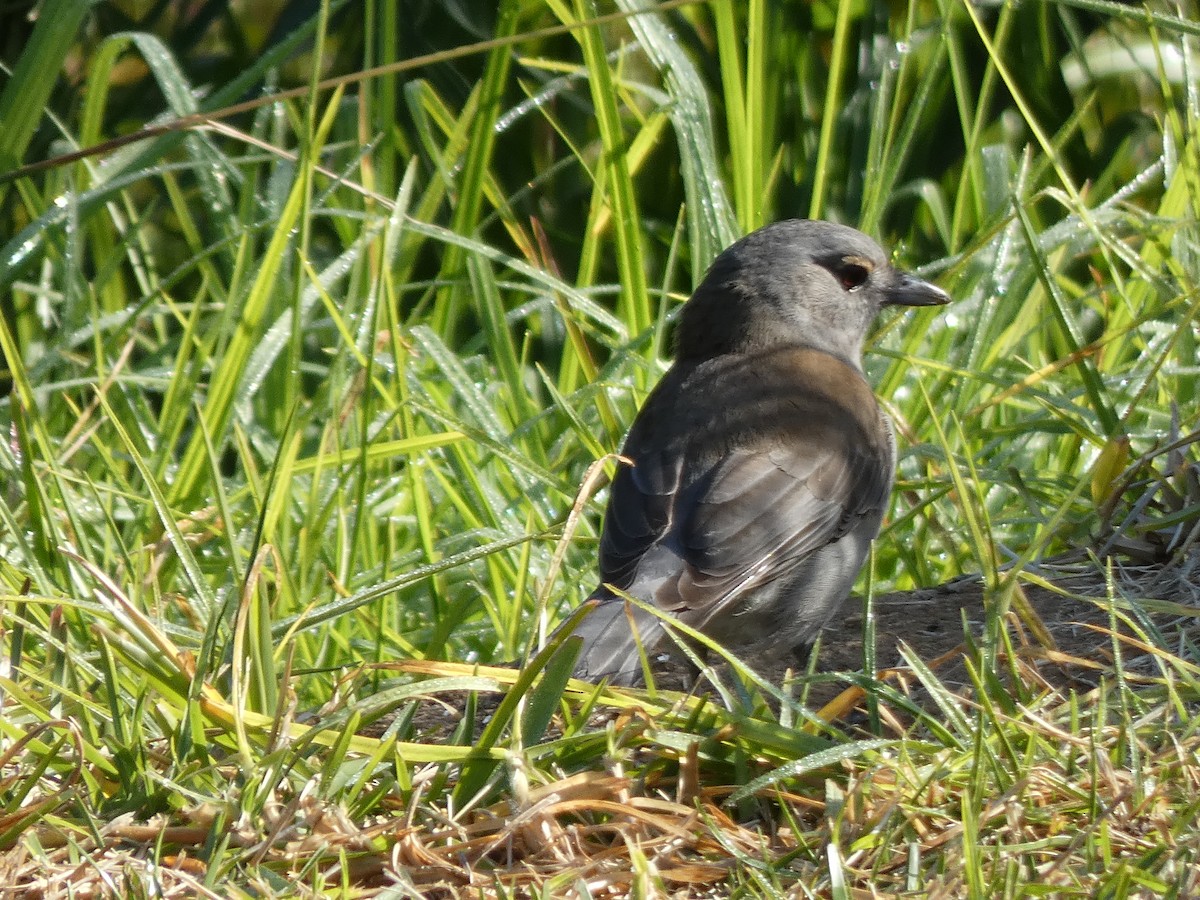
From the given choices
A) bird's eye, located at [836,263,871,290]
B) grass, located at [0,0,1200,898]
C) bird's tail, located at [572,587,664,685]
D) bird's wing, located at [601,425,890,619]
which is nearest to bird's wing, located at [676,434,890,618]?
bird's wing, located at [601,425,890,619]

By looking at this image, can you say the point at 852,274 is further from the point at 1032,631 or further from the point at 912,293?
the point at 1032,631

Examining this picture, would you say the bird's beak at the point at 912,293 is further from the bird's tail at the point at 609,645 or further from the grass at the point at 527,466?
the bird's tail at the point at 609,645

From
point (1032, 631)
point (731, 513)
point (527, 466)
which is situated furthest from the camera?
point (731, 513)

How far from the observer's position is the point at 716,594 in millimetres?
3758

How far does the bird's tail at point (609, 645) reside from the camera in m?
3.18

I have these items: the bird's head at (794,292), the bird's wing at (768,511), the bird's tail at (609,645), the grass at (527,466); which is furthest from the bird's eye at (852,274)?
the bird's tail at (609,645)

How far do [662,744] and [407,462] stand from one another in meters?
2.00

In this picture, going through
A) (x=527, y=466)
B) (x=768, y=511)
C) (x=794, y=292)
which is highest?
(x=527, y=466)

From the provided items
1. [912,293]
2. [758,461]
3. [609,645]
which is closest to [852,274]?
[912,293]

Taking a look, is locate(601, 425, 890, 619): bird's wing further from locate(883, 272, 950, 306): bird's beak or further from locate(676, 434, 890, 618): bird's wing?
locate(883, 272, 950, 306): bird's beak

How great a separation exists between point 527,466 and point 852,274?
168 centimetres

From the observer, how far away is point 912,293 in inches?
198

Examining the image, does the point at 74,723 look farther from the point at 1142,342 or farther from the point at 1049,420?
the point at 1142,342

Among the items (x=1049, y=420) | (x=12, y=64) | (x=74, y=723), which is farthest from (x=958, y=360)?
(x=12, y=64)
